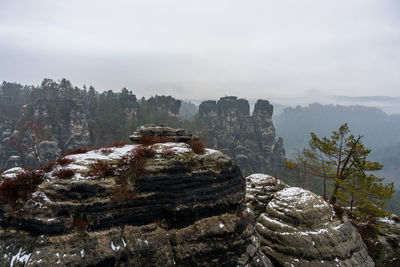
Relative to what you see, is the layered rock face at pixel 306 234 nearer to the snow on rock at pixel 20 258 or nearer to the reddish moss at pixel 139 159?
the reddish moss at pixel 139 159

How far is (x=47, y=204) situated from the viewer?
29.9 feet

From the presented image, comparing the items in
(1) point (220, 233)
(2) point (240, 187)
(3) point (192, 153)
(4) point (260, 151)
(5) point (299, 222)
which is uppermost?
(3) point (192, 153)

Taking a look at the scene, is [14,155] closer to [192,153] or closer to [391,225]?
[192,153]

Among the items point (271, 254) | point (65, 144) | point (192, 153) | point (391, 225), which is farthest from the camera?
point (65, 144)

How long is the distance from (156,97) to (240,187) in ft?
333

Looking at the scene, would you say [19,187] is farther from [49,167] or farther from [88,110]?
[88,110]

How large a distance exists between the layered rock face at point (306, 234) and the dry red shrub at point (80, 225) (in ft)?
42.9

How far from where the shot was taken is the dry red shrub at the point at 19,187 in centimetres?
923

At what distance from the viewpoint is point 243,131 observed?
11375 centimetres

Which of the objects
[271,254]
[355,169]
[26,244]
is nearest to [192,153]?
[26,244]

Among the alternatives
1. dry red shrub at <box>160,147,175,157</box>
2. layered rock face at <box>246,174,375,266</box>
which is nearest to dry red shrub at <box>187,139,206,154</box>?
dry red shrub at <box>160,147,175,157</box>

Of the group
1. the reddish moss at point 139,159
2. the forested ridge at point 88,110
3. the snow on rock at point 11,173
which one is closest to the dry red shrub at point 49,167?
the snow on rock at point 11,173

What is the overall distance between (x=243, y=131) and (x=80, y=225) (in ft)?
358

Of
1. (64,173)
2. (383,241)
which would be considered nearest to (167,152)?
(64,173)
